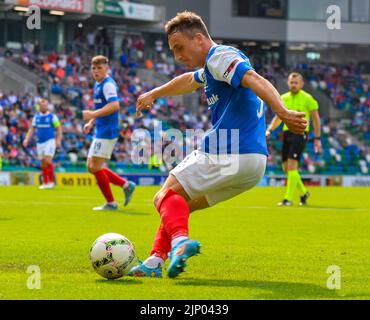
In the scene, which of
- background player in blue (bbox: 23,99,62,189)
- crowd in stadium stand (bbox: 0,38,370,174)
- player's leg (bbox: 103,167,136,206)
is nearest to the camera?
player's leg (bbox: 103,167,136,206)

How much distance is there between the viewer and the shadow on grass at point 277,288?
250 inches

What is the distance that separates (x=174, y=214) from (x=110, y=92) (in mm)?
8632

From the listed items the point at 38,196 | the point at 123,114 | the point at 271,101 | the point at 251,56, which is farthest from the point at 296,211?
the point at 251,56

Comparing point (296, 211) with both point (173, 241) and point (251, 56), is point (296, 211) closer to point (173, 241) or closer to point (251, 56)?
point (173, 241)

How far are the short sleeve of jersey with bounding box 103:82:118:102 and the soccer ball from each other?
831 centimetres

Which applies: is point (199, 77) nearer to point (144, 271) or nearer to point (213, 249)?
point (144, 271)

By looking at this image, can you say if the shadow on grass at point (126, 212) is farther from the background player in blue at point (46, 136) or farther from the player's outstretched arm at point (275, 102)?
the background player in blue at point (46, 136)

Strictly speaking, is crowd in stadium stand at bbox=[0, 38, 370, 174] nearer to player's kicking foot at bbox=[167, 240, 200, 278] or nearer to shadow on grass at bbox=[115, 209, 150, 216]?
shadow on grass at bbox=[115, 209, 150, 216]

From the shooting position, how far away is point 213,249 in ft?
32.2

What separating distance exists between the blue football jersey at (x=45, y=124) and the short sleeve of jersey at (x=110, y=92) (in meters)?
9.41

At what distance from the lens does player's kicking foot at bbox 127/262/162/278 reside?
23.9 feet

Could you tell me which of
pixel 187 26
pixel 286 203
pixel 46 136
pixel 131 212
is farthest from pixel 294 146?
pixel 187 26

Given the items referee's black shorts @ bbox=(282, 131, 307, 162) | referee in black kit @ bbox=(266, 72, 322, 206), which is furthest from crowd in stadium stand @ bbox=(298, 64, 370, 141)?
referee's black shorts @ bbox=(282, 131, 307, 162)

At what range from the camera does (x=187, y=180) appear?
23.6 ft
